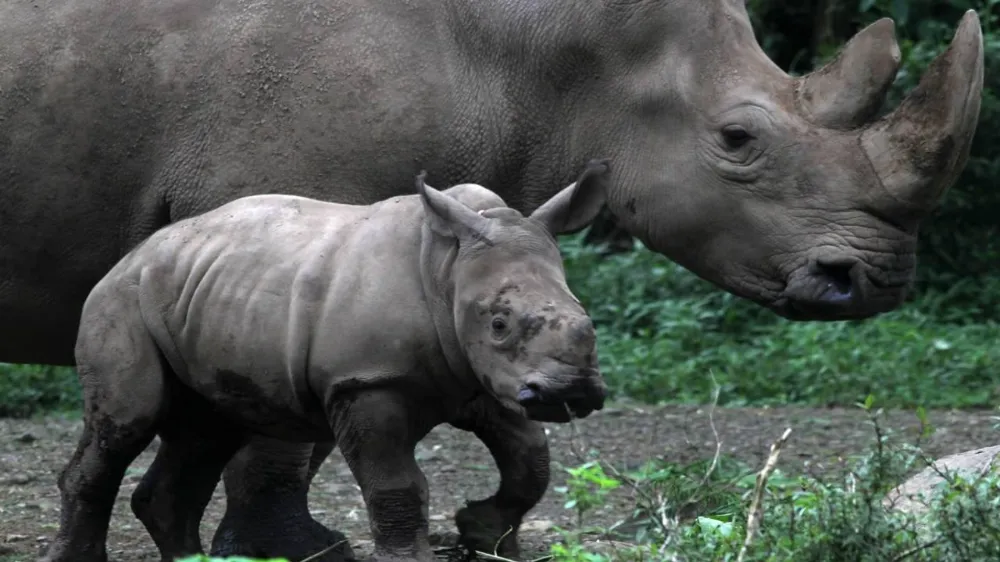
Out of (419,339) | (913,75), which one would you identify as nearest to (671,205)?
(419,339)

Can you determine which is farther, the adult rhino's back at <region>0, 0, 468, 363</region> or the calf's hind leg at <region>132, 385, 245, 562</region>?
the adult rhino's back at <region>0, 0, 468, 363</region>

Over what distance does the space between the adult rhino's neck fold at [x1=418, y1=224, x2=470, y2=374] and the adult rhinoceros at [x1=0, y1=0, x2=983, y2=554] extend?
0.95 meters

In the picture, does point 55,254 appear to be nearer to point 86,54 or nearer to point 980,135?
point 86,54

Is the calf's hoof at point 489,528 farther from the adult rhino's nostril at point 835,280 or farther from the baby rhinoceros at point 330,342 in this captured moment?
the adult rhino's nostril at point 835,280

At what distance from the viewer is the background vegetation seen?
9648mm

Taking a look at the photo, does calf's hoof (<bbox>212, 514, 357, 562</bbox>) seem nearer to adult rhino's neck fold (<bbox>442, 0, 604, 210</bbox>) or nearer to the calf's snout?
adult rhino's neck fold (<bbox>442, 0, 604, 210</bbox>)

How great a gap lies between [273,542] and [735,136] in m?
1.86

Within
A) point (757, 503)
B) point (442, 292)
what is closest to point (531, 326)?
point (442, 292)

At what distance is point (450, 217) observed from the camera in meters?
4.66

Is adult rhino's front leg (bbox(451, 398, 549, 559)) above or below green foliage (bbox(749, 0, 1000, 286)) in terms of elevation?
above

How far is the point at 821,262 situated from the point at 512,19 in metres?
1.22

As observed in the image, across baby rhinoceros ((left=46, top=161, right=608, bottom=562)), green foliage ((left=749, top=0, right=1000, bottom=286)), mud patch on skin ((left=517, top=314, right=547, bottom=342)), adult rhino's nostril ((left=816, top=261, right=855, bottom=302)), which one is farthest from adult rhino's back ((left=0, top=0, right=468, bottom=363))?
green foliage ((left=749, top=0, right=1000, bottom=286))

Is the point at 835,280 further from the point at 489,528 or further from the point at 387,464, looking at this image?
the point at 387,464

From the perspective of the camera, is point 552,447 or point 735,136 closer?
point 735,136
